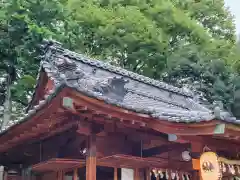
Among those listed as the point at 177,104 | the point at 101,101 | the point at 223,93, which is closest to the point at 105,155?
the point at 101,101

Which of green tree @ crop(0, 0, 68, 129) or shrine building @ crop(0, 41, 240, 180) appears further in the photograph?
green tree @ crop(0, 0, 68, 129)

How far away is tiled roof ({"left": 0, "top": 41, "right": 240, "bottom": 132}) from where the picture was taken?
5.71 meters

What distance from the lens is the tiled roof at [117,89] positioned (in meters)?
5.71

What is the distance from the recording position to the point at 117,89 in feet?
22.4

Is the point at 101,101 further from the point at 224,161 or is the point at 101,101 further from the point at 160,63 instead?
the point at 160,63

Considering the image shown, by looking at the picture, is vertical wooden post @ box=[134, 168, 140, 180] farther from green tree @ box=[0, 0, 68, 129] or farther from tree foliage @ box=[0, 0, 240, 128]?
tree foliage @ box=[0, 0, 240, 128]

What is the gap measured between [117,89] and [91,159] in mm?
1363

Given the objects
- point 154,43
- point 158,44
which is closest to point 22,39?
point 154,43

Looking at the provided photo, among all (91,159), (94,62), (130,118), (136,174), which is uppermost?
(94,62)

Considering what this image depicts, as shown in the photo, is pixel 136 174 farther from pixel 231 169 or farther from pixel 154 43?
pixel 154 43

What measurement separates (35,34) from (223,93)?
1024 cm

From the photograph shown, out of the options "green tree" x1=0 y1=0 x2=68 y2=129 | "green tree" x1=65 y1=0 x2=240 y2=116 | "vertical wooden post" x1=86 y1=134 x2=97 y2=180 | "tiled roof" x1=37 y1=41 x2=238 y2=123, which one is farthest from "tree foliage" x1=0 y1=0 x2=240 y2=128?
"vertical wooden post" x1=86 y1=134 x2=97 y2=180

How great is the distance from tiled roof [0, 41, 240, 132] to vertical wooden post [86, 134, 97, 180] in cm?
86

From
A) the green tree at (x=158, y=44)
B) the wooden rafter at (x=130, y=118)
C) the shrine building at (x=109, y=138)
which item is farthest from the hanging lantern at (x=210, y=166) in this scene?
the green tree at (x=158, y=44)
